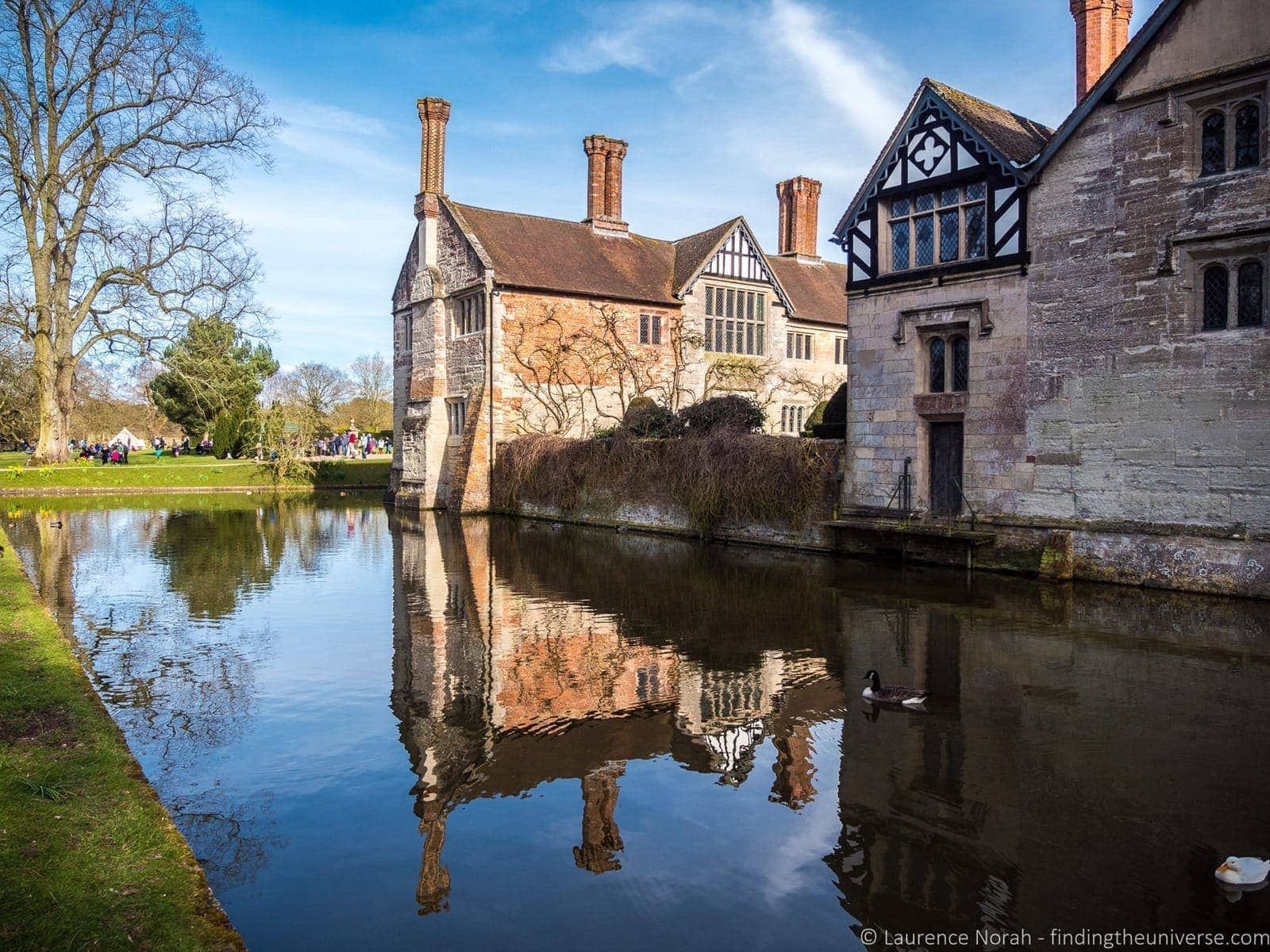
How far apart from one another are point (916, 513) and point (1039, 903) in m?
12.5

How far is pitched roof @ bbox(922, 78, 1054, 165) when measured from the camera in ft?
50.0

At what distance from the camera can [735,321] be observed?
3048 centimetres

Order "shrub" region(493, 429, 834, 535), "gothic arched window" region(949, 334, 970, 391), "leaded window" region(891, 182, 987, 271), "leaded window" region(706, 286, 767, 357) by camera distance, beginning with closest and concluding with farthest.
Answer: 1. "leaded window" region(891, 182, 987, 271)
2. "gothic arched window" region(949, 334, 970, 391)
3. "shrub" region(493, 429, 834, 535)
4. "leaded window" region(706, 286, 767, 357)

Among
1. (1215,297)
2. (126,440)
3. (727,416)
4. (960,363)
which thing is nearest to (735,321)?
(727,416)

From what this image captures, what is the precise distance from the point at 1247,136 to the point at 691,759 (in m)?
11.6

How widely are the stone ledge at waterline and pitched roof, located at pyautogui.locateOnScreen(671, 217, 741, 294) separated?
8.03 m

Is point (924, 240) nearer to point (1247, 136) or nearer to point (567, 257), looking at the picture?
point (1247, 136)

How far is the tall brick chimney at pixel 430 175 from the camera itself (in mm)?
28016

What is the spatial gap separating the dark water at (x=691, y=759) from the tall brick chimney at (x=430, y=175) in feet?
59.0

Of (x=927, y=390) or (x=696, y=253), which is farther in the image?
(x=696, y=253)

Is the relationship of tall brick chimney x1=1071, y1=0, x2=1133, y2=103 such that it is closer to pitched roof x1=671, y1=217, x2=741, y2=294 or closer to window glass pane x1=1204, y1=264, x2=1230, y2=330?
window glass pane x1=1204, y1=264, x2=1230, y2=330

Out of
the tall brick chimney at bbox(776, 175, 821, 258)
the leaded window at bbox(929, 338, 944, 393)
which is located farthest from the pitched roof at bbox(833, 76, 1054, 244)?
the tall brick chimney at bbox(776, 175, 821, 258)

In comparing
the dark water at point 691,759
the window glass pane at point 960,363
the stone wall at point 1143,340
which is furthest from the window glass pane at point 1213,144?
the dark water at point 691,759

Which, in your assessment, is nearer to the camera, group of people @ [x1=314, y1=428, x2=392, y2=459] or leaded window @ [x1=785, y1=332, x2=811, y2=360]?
leaded window @ [x1=785, y1=332, x2=811, y2=360]
